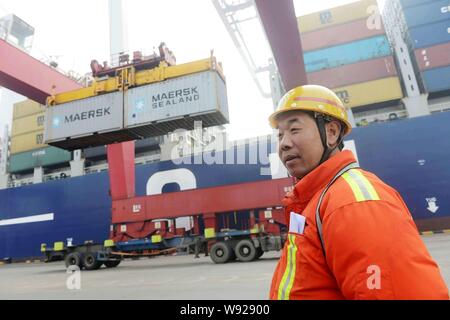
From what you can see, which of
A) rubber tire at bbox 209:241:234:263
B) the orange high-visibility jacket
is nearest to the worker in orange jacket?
the orange high-visibility jacket

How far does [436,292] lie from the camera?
30.5 inches

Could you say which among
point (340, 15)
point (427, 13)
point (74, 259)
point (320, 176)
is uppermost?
point (340, 15)

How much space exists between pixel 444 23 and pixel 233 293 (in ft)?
71.1

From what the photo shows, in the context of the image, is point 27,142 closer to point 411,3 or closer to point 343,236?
point 411,3

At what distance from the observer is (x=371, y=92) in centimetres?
1972

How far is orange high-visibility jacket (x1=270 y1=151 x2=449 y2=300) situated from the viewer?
78cm

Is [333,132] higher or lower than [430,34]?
lower

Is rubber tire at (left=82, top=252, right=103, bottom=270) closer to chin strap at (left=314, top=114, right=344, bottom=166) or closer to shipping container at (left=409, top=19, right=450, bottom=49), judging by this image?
chin strap at (left=314, top=114, right=344, bottom=166)

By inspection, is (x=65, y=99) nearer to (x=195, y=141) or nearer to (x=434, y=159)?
(x=195, y=141)

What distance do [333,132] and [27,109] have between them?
33.3 meters

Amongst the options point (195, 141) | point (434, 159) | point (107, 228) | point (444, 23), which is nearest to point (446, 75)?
point (444, 23)

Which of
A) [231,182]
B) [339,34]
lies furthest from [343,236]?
[339,34]

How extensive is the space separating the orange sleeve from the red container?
22148mm

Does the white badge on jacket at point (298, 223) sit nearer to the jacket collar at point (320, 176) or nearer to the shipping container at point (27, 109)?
the jacket collar at point (320, 176)
